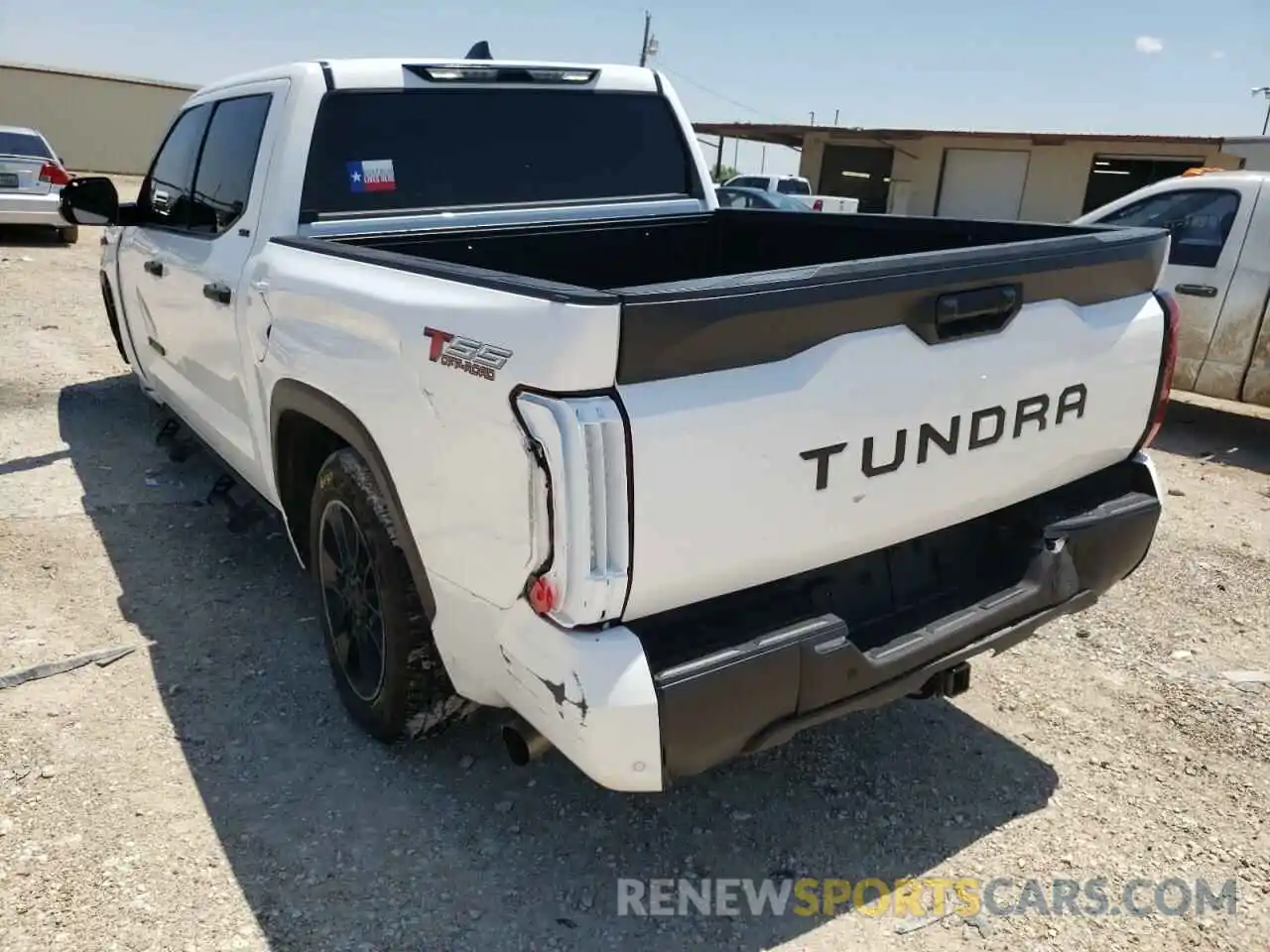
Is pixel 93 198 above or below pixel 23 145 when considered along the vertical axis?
above

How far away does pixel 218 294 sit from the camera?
360cm

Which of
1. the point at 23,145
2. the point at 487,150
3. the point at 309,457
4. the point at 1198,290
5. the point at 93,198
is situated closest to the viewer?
the point at 309,457

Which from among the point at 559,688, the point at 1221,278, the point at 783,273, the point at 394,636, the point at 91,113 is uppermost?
the point at 783,273

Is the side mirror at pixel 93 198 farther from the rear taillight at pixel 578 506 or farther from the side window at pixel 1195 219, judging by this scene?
the side window at pixel 1195 219

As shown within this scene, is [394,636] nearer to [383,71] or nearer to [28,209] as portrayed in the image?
[383,71]

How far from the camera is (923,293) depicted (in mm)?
2312

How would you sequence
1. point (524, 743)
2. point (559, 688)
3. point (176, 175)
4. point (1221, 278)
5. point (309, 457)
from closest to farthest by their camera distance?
point (559, 688)
point (524, 743)
point (309, 457)
point (176, 175)
point (1221, 278)

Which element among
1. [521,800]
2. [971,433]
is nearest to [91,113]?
[521,800]

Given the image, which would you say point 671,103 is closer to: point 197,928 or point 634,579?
point 634,579

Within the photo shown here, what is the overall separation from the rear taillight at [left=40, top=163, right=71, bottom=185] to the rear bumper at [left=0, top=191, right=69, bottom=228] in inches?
6.3

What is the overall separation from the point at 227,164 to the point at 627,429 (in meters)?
2.75

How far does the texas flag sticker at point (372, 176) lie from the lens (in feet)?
11.6

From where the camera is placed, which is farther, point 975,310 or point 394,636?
point 394,636

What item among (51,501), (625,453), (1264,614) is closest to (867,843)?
(625,453)
